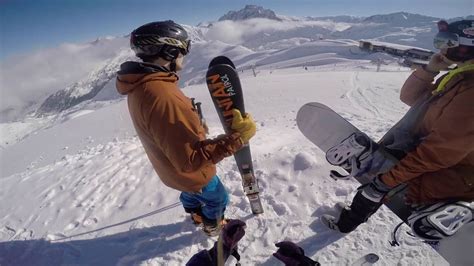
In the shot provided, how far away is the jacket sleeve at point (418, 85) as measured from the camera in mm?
3850

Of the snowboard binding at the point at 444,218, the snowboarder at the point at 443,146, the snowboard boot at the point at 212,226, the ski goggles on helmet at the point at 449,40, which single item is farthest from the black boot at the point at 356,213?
the ski goggles on helmet at the point at 449,40

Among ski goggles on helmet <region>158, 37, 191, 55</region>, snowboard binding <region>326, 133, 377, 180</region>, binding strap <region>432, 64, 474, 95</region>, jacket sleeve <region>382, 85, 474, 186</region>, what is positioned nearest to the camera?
jacket sleeve <region>382, 85, 474, 186</region>

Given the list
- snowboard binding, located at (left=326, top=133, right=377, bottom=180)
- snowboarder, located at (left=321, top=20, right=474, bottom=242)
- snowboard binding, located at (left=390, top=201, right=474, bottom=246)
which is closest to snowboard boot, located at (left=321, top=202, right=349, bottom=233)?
snowboarder, located at (left=321, top=20, right=474, bottom=242)

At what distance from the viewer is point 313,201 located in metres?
4.93

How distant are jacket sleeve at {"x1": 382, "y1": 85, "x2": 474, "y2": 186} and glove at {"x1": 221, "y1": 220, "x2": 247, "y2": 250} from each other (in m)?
1.88

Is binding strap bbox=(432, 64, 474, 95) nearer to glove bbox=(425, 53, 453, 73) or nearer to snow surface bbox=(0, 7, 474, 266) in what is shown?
glove bbox=(425, 53, 453, 73)

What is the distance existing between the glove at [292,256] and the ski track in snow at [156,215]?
658mm

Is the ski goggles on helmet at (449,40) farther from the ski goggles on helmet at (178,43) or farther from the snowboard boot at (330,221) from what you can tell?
the ski goggles on helmet at (178,43)

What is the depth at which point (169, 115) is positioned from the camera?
110 inches

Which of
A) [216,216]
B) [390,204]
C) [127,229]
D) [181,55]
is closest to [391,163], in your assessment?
[390,204]

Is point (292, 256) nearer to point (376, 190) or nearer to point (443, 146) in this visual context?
point (376, 190)

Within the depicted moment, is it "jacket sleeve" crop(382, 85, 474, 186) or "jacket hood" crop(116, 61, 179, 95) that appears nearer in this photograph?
"jacket sleeve" crop(382, 85, 474, 186)

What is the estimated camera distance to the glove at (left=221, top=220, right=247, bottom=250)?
3438 millimetres

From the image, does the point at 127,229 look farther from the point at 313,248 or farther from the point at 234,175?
the point at 313,248
